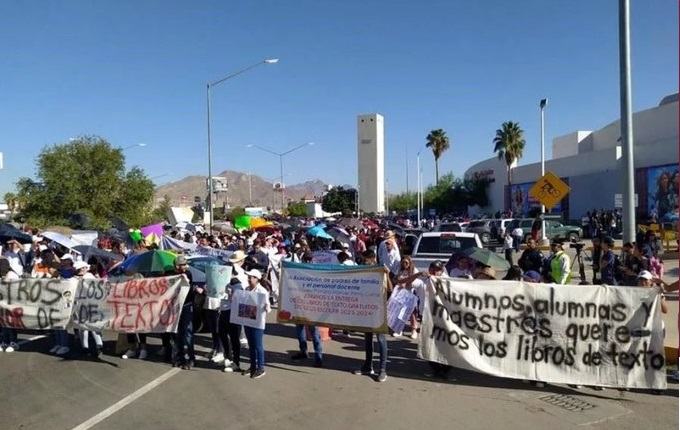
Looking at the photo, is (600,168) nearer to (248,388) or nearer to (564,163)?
(564,163)

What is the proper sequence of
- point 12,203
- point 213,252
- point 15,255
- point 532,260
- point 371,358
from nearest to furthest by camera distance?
point 371,358, point 532,260, point 15,255, point 213,252, point 12,203

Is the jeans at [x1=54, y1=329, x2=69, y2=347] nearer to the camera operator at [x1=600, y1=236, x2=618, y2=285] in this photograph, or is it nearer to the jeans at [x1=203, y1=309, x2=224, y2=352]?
the jeans at [x1=203, y1=309, x2=224, y2=352]

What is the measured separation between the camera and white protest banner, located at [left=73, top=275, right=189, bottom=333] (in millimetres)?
8562

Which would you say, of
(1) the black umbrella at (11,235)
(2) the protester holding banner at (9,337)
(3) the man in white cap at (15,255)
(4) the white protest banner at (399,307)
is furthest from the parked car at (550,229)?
(2) the protester holding banner at (9,337)

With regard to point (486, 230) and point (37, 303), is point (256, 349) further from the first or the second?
point (486, 230)

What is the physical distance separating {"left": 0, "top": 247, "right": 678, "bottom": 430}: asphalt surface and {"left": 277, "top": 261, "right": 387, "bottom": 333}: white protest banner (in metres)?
0.68

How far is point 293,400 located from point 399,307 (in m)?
2.86

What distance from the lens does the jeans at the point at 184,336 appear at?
8.38 meters

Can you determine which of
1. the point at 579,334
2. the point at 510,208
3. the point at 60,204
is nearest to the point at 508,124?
the point at 510,208

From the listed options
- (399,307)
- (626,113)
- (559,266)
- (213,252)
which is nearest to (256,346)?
(399,307)

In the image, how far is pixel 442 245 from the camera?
43.9 feet

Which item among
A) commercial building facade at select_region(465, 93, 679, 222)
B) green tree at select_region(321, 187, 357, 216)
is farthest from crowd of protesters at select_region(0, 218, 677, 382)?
green tree at select_region(321, 187, 357, 216)

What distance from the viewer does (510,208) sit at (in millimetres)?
63594

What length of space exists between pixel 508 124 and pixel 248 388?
206 ft
